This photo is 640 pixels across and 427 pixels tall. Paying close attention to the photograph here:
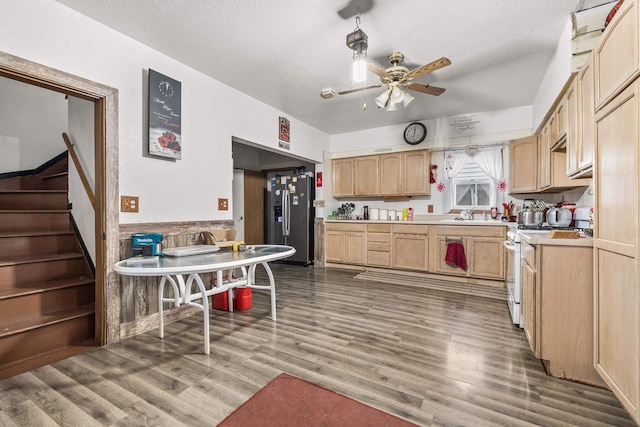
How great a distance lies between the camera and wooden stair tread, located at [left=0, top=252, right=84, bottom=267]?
238 cm

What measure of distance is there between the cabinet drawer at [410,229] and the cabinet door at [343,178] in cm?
116

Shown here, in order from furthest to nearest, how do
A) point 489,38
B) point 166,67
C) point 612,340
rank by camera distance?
1. point 166,67
2. point 489,38
3. point 612,340

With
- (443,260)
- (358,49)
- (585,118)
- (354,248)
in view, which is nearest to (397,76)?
(358,49)

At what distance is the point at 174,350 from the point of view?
7.30 feet

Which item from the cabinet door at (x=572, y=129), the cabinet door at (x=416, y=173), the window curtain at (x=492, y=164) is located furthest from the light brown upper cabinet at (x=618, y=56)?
the cabinet door at (x=416, y=173)

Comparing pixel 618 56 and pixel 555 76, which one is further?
pixel 555 76

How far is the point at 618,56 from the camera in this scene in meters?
1.45

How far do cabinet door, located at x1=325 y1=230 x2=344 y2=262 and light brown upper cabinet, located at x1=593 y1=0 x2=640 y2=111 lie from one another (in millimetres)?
4105

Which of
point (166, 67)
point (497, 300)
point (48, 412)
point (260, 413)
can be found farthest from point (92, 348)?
point (497, 300)

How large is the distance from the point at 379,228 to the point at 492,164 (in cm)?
207

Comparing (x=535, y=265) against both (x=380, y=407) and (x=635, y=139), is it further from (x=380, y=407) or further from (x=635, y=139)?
(x=380, y=407)

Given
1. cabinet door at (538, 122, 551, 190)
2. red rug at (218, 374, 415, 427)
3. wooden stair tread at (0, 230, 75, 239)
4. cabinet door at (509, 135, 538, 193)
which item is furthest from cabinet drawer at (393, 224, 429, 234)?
wooden stair tread at (0, 230, 75, 239)

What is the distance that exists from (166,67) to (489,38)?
3055 millimetres

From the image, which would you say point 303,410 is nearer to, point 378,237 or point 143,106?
point 143,106
